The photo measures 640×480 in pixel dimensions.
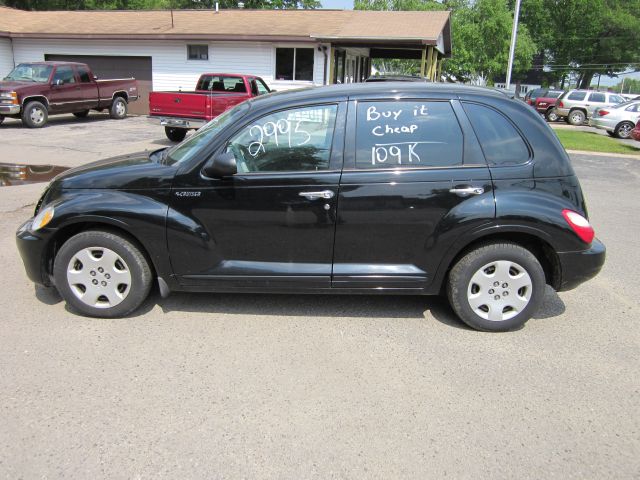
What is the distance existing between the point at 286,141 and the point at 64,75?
1642cm

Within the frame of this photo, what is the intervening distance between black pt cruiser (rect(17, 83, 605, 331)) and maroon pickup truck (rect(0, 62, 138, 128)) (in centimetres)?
1459

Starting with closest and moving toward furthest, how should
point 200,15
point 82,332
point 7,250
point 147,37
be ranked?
point 82,332
point 7,250
point 147,37
point 200,15

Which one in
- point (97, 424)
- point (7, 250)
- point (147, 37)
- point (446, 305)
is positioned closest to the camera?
point (97, 424)

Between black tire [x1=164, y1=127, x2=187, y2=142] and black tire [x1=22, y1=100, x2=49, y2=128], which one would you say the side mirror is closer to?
black tire [x1=164, y1=127, x2=187, y2=142]

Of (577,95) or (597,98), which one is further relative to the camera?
(577,95)

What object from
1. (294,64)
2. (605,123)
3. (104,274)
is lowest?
(104,274)

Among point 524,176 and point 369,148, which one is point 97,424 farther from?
point 524,176

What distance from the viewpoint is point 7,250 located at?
18.8 feet

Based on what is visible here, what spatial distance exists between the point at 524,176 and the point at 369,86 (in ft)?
4.48

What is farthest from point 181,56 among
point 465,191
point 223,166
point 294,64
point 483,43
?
point 483,43

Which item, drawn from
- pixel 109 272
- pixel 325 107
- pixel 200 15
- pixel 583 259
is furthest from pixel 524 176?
pixel 200 15

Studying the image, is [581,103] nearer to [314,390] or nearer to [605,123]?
[605,123]

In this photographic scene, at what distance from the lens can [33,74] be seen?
17250mm

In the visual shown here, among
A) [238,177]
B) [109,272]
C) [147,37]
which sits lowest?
[109,272]
